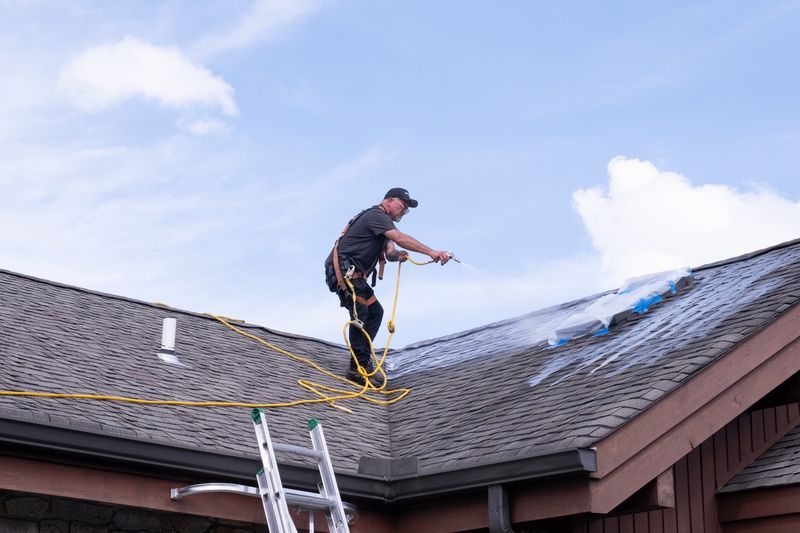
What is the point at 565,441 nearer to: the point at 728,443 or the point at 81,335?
the point at 728,443

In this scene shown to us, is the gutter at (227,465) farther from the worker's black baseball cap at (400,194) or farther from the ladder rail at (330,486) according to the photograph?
the worker's black baseball cap at (400,194)

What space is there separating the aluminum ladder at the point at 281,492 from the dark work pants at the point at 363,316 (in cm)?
383

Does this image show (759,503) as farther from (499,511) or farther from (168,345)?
(168,345)

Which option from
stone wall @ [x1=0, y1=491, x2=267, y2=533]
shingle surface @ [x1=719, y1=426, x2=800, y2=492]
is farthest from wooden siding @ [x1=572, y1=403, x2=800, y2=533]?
stone wall @ [x1=0, y1=491, x2=267, y2=533]

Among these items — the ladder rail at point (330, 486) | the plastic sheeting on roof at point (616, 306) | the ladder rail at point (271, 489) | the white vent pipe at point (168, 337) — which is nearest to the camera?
the ladder rail at point (271, 489)

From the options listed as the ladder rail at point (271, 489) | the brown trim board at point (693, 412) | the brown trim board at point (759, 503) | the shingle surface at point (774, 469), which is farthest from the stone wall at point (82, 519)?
the shingle surface at point (774, 469)

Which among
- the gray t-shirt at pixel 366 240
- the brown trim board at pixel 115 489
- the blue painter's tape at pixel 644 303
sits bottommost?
the brown trim board at pixel 115 489

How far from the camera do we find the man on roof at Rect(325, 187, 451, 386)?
35.4 feet

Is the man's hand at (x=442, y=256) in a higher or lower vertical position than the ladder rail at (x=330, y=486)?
higher

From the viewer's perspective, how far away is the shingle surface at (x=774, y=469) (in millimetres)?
7500

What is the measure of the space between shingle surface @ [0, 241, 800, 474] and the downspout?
0.20m

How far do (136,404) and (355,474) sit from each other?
146 centimetres

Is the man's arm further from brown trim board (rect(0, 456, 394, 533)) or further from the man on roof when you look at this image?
brown trim board (rect(0, 456, 394, 533))

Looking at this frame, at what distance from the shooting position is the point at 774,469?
7.72 meters
